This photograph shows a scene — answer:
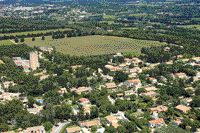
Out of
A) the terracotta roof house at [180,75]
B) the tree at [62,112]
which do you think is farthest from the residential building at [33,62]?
the terracotta roof house at [180,75]

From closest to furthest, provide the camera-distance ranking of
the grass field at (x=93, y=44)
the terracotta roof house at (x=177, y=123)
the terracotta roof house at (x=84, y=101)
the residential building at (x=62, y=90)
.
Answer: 1. the terracotta roof house at (x=177, y=123)
2. the terracotta roof house at (x=84, y=101)
3. the residential building at (x=62, y=90)
4. the grass field at (x=93, y=44)

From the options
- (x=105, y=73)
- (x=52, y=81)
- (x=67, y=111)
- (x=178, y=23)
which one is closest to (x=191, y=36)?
(x=178, y=23)

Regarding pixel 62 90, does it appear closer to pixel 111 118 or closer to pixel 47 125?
pixel 47 125

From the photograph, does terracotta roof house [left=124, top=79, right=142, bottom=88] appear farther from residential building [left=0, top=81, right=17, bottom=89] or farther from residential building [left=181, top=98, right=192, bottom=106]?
residential building [left=0, top=81, right=17, bottom=89]

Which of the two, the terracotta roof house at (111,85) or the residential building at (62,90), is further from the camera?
the terracotta roof house at (111,85)

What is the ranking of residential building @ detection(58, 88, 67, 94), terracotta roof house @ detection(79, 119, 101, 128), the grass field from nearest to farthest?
terracotta roof house @ detection(79, 119, 101, 128)
residential building @ detection(58, 88, 67, 94)
the grass field

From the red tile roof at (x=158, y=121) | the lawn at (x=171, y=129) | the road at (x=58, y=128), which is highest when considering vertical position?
the red tile roof at (x=158, y=121)

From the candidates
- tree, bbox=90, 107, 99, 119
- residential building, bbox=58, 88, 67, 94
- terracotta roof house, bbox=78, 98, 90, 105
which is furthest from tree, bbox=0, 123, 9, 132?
residential building, bbox=58, 88, 67, 94

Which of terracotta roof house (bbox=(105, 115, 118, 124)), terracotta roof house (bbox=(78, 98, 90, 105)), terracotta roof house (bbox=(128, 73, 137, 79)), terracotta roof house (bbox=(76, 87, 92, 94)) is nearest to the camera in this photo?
terracotta roof house (bbox=(105, 115, 118, 124))

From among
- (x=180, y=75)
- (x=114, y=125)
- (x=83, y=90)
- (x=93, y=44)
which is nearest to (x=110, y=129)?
(x=114, y=125)

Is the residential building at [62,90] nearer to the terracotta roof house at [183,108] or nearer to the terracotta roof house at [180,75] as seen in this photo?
the terracotta roof house at [183,108]
